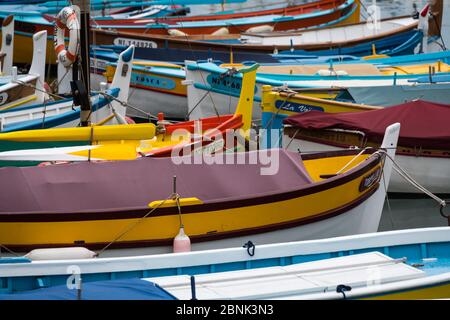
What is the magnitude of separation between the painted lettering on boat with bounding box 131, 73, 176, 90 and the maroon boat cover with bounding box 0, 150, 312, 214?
936 cm

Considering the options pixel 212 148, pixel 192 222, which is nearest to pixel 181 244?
pixel 192 222

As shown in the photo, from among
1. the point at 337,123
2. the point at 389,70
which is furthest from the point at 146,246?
the point at 389,70

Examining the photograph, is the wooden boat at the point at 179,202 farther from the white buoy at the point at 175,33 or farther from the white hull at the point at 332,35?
the white buoy at the point at 175,33

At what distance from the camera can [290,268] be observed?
9.27m

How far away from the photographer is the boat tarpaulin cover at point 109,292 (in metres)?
7.69

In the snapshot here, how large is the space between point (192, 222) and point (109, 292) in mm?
2885

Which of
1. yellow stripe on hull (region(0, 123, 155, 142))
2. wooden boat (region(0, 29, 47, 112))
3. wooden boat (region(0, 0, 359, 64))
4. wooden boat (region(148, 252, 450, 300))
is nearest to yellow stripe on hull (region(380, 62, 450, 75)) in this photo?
wooden boat (region(0, 0, 359, 64))

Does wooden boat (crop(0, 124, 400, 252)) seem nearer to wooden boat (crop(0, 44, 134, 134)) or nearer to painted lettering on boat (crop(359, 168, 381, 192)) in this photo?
painted lettering on boat (crop(359, 168, 381, 192))

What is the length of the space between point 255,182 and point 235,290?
276 cm

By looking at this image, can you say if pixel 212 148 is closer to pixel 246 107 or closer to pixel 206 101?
pixel 246 107

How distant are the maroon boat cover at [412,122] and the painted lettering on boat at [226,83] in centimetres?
377

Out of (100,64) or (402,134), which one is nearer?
(402,134)
